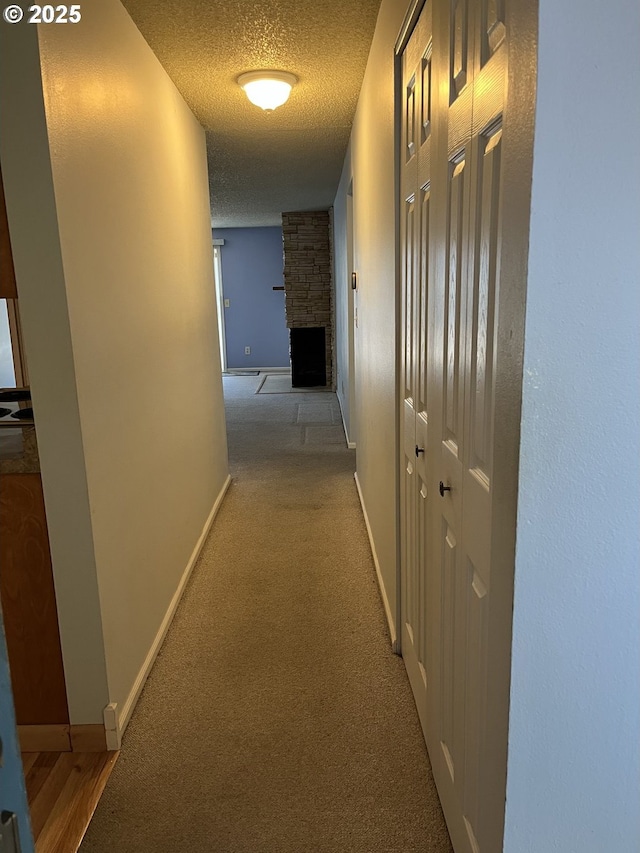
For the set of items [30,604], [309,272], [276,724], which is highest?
[309,272]

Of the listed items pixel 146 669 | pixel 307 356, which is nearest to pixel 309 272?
pixel 307 356

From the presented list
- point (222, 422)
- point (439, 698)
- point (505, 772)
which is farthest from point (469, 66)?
point (222, 422)

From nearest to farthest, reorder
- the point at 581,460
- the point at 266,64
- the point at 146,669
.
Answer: the point at 581,460 < the point at 146,669 < the point at 266,64

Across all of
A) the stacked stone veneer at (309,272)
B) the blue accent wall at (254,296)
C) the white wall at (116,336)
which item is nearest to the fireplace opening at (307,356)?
Result: the stacked stone veneer at (309,272)

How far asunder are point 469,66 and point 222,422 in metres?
3.52

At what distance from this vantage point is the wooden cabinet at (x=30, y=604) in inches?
75.6

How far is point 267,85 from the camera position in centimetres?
304

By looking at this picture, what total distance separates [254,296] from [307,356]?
197 centimetres

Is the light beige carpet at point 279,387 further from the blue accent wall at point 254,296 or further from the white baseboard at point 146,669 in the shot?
the white baseboard at point 146,669

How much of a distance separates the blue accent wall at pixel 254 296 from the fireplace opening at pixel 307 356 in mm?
1591

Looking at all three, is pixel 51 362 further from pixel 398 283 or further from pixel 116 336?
pixel 398 283

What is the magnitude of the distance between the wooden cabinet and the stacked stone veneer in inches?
290

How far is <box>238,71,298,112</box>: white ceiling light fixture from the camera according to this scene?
9.93ft

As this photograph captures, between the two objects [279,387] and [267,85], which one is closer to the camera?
[267,85]
